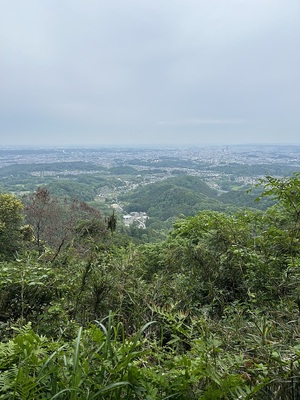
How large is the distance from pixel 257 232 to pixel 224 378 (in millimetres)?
2595

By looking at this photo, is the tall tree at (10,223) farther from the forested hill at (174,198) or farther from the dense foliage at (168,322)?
the forested hill at (174,198)

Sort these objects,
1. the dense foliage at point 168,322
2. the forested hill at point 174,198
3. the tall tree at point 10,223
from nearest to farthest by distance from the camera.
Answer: the dense foliage at point 168,322 → the tall tree at point 10,223 → the forested hill at point 174,198


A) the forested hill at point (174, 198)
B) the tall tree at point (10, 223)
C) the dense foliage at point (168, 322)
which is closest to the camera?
the dense foliage at point (168, 322)

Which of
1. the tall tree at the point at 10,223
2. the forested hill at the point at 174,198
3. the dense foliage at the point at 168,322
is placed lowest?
the forested hill at the point at 174,198

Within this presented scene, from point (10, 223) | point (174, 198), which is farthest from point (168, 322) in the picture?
point (174, 198)

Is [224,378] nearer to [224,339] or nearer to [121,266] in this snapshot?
[224,339]

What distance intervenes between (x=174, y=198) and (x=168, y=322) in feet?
131

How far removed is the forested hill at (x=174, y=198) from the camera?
35.5 metres

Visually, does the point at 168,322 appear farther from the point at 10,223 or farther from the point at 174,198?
the point at 174,198

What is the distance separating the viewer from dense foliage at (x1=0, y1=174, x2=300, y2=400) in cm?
103

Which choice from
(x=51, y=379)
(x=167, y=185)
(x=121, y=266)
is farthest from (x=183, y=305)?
(x=167, y=185)

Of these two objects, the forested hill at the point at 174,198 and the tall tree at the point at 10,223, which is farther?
the forested hill at the point at 174,198

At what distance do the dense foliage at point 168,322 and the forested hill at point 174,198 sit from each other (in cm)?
2940

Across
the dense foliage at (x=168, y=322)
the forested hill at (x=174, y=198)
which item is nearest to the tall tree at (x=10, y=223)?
the dense foliage at (x=168, y=322)
